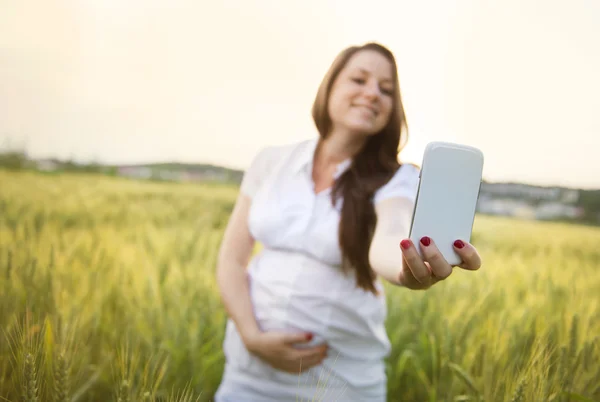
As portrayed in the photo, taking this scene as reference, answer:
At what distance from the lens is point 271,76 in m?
1.11

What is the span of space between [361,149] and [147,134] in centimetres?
54

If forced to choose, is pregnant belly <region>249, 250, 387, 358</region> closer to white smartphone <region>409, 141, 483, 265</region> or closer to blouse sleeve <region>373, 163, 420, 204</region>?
blouse sleeve <region>373, 163, 420, 204</region>

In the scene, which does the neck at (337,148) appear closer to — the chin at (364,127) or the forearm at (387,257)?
the chin at (364,127)

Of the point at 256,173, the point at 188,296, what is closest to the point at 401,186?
the point at 256,173

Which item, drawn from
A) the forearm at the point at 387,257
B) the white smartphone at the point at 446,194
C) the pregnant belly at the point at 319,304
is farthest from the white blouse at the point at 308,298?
the white smartphone at the point at 446,194

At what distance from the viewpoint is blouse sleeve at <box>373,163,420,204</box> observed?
84cm

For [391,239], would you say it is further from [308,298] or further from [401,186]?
[308,298]

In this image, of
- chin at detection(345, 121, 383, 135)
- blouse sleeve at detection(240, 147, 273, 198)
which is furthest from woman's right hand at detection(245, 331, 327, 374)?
chin at detection(345, 121, 383, 135)

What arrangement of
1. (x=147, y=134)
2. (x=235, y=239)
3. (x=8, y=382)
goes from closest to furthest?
(x=8, y=382)
(x=235, y=239)
(x=147, y=134)

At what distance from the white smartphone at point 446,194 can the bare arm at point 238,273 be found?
463 mm

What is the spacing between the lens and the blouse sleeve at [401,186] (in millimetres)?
838

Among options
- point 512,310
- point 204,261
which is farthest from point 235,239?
point 512,310

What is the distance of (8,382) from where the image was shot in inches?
31.5

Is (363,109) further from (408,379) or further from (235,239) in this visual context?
(408,379)
